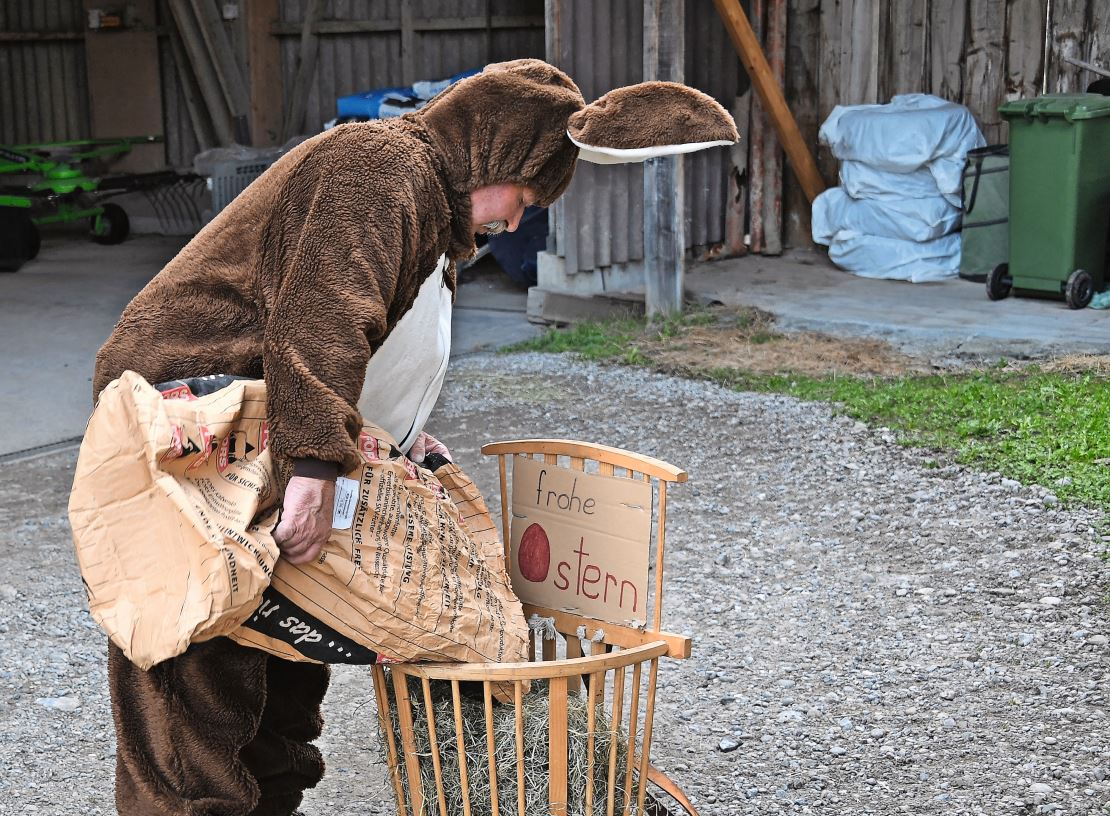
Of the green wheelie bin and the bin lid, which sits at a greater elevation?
the bin lid

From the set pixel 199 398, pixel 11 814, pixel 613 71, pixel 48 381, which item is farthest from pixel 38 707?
pixel 613 71

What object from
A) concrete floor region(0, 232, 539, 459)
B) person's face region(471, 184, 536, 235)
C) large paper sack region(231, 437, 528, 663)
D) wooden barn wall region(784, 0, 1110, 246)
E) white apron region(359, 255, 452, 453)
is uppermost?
wooden barn wall region(784, 0, 1110, 246)

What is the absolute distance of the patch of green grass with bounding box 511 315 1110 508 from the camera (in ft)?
15.9

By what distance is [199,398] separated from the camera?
6.75 feet

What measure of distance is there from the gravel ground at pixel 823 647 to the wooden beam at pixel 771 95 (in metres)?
4.00

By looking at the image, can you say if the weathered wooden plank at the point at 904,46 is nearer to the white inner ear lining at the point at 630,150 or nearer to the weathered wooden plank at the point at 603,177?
the weathered wooden plank at the point at 603,177

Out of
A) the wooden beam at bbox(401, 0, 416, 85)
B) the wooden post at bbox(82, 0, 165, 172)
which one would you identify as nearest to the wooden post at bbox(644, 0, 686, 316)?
the wooden beam at bbox(401, 0, 416, 85)

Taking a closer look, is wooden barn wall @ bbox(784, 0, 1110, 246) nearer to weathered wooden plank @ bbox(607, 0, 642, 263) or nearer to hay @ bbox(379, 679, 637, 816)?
weathered wooden plank @ bbox(607, 0, 642, 263)

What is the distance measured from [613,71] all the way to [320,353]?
6.42 meters

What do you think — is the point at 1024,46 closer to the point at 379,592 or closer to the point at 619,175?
the point at 619,175

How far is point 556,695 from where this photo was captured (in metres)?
2.06

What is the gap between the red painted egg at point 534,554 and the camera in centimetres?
260

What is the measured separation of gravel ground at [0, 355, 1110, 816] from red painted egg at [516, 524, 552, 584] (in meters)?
0.81

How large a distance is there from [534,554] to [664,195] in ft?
17.5
